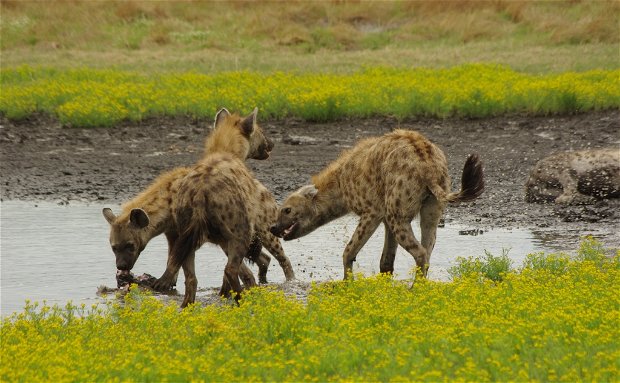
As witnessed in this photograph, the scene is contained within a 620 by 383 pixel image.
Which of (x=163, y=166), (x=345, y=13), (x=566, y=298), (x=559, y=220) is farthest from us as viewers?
(x=345, y=13)

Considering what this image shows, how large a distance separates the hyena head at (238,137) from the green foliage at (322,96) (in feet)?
20.8

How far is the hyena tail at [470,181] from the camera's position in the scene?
7832mm

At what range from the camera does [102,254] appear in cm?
996

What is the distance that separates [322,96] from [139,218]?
828 centimetres

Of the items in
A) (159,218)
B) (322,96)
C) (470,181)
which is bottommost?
(322,96)

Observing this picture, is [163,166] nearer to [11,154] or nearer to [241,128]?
[11,154]

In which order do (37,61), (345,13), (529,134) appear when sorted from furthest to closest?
(345,13)
(37,61)
(529,134)

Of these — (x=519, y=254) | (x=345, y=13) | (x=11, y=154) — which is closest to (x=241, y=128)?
(x=519, y=254)

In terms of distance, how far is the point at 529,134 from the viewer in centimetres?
1482

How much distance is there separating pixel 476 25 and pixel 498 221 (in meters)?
14.6

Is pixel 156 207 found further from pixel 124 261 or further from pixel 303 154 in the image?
pixel 303 154

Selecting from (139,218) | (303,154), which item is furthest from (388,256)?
(303,154)

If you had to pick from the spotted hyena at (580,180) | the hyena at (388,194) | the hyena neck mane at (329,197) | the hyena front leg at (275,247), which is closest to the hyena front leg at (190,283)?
the hyena at (388,194)

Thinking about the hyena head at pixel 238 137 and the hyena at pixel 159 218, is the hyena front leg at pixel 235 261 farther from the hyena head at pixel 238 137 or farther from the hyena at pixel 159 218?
the hyena head at pixel 238 137
